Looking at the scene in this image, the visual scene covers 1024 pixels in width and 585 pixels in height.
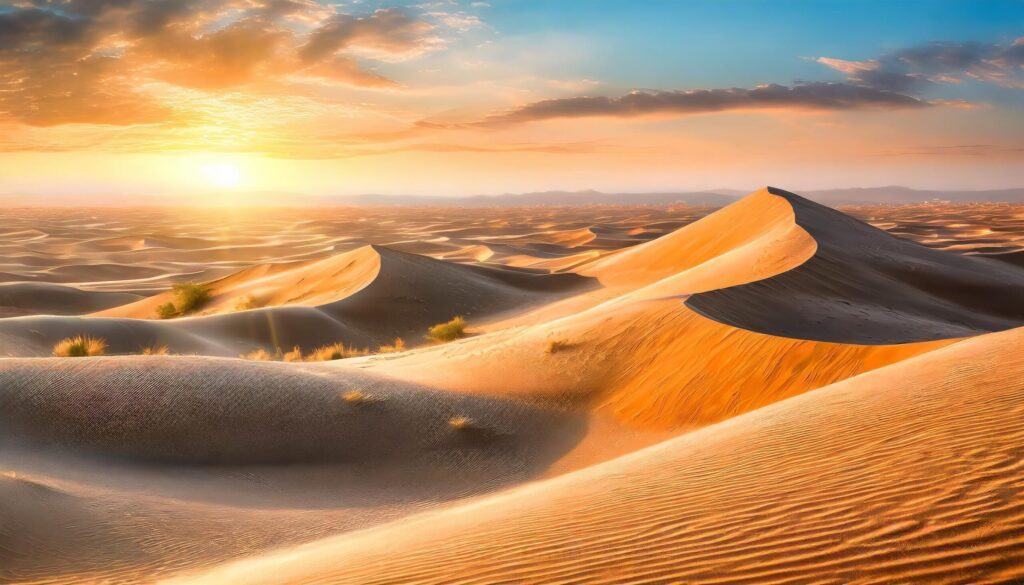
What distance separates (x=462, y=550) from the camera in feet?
15.6

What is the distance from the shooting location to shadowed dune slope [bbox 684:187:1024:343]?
588 inches

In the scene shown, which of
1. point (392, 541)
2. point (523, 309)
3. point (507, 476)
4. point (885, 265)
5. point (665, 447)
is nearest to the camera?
point (392, 541)

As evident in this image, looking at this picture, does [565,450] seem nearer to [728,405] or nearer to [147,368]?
[728,405]

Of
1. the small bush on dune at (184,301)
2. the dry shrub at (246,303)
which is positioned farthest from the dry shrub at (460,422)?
the small bush on dune at (184,301)

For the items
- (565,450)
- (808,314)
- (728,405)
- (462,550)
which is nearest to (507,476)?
(565,450)

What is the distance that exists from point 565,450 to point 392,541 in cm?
515

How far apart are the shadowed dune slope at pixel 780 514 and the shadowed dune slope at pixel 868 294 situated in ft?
25.2

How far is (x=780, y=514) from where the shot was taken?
416 centimetres

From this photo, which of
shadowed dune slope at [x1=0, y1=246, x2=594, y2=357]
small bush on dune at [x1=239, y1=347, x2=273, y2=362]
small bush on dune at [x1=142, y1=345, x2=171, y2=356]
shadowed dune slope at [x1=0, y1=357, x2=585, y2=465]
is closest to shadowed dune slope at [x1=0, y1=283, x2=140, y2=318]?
shadowed dune slope at [x1=0, y1=246, x2=594, y2=357]

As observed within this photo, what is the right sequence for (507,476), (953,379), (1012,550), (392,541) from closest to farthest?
(1012,550) < (392,541) < (953,379) < (507,476)

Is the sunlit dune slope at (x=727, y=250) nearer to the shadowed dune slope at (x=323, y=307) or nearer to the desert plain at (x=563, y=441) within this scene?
the desert plain at (x=563, y=441)

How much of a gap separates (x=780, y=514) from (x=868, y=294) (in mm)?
17067

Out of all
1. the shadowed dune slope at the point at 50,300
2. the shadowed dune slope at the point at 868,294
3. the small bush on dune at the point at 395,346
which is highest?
the shadowed dune slope at the point at 868,294

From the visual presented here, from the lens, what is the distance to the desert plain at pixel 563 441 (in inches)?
157
